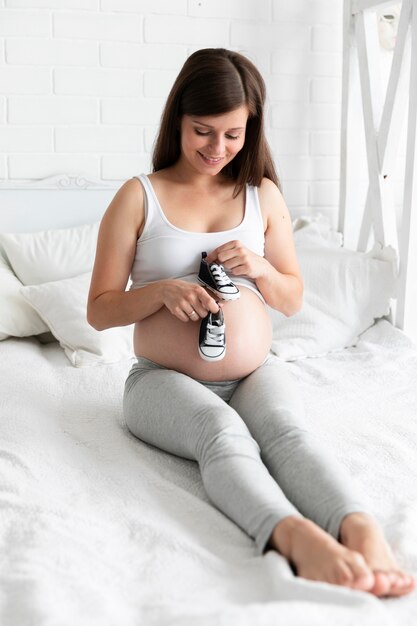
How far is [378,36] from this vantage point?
3092 millimetres

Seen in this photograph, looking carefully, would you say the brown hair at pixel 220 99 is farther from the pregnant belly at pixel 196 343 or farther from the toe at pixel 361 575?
the toe at pixel 361 575

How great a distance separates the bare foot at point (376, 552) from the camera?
1.17m

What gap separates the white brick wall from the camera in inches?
114

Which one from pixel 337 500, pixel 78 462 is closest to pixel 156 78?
pixel 78 462

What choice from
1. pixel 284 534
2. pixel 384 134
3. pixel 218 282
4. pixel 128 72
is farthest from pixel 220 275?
pixel 128 72

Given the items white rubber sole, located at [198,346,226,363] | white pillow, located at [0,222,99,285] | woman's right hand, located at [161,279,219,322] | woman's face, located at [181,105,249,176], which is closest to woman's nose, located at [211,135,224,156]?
woman's face, located at [181,105,249,176]

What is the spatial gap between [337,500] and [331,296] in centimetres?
140

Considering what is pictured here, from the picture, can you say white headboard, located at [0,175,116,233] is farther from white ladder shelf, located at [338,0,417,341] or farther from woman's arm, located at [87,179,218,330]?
woman's arm, located at [87,179,218,330]

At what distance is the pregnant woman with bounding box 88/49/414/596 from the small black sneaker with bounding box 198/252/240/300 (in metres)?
0.01

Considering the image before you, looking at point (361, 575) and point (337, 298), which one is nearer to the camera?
point (361, 575)

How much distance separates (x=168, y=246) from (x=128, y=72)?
134 centimetres

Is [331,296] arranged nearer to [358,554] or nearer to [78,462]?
[78,462]

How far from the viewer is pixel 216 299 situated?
176 cm

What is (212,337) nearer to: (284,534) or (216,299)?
(216,299)
